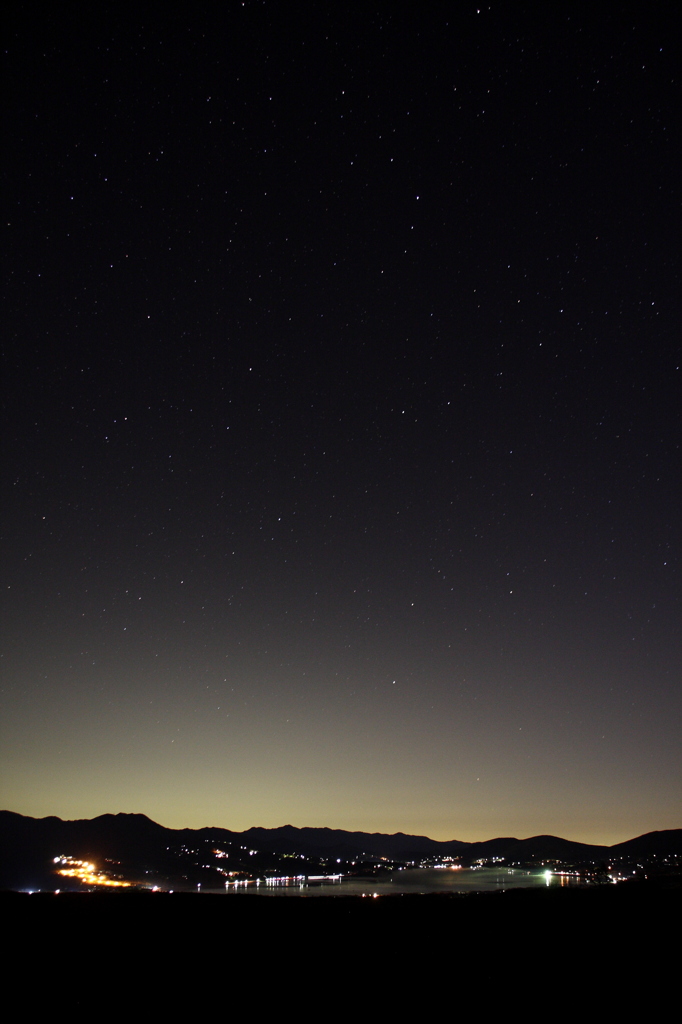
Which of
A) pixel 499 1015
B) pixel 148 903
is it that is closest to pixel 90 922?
pixel 148 903

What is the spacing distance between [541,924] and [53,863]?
199m

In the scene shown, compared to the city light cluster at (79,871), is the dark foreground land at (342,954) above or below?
above

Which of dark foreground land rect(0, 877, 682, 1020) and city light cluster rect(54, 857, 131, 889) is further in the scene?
city light cluster rect(54, 857, 131, 889)

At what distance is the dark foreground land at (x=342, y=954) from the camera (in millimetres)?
7191

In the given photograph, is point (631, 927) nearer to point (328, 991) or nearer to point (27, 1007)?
point (328, 991)

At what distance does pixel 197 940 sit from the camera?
9.13 metres

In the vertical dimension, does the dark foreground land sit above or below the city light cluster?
above

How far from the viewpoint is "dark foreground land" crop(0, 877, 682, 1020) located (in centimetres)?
719

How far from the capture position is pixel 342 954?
28.2 feet

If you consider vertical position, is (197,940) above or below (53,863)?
above

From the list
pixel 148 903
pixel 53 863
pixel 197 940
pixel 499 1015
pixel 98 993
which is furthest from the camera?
pixel 53 863

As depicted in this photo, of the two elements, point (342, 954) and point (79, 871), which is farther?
point (79, 871)

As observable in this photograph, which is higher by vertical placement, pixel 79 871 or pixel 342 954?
pixel 342 954

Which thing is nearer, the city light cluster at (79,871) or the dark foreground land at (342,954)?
the dark foreground land at (342,954)
